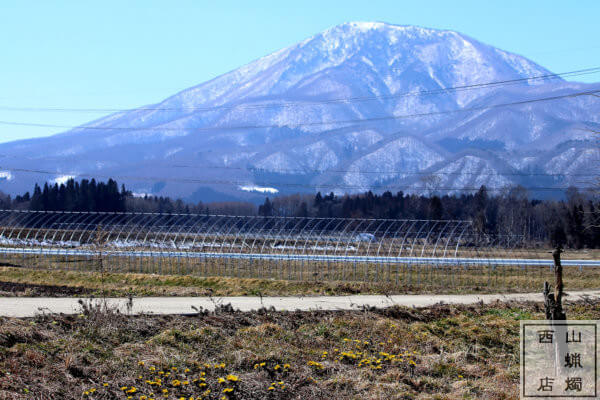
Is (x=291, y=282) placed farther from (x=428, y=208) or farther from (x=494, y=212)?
(x=494, y=212)

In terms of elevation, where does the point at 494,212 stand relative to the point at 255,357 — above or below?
above

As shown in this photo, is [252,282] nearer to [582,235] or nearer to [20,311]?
[20,311]

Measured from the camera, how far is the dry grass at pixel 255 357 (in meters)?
11.8

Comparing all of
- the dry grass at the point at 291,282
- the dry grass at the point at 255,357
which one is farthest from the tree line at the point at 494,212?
the dry grass at the point at 255,357

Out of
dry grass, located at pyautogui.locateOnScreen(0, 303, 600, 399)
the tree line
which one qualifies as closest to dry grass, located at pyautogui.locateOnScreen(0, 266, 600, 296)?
dry grass, located at pyautogui.locateOnScreen(0, 303, 600, 399)

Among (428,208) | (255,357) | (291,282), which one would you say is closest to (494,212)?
(428,208)

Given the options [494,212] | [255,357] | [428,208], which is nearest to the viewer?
[255,357]

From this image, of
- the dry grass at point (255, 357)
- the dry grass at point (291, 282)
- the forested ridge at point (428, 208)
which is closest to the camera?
the dry grass at point (255, 357)

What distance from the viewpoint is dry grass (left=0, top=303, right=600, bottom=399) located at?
38.6 ft

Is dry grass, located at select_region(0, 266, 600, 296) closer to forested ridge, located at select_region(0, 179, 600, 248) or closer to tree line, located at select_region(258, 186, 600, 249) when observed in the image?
tree line, located at select_region(258, 186, 600, 249)

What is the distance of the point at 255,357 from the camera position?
1345 cm

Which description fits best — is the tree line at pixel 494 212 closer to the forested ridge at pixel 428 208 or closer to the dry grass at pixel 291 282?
the forested ridge at pixel 428 208

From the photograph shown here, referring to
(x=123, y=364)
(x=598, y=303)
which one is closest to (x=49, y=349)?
(x=123, y=364)

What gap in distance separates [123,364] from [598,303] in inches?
723
